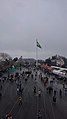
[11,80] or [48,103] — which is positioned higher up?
[11,80]

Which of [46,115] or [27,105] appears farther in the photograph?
[27,105]

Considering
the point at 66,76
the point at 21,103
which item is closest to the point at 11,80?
the point at 66,76

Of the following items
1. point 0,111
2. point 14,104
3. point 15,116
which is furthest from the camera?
point 14,104

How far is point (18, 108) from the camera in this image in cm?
2788

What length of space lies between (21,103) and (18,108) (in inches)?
111

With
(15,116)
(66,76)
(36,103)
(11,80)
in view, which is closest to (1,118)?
(15,116)

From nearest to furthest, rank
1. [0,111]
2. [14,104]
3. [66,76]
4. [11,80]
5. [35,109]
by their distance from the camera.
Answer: [0,111], [35,109], [14,104], [11,80], [66,76]

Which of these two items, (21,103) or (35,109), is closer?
(35,109)

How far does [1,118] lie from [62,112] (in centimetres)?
740

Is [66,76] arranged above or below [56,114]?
above

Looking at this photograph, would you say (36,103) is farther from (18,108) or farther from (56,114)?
(56,114)

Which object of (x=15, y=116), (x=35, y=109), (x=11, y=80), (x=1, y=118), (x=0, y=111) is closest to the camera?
(x=1, y=118)

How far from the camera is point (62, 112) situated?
26.5 metres

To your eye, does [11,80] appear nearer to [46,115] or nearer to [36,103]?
[36,103]
